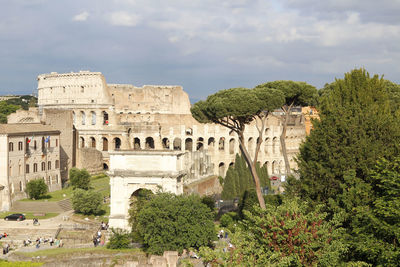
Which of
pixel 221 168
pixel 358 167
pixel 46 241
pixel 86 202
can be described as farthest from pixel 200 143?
pixel 358 167

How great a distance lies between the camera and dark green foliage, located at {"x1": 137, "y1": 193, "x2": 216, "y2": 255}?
22031 mm

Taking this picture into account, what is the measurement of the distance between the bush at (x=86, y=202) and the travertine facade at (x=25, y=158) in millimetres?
5886

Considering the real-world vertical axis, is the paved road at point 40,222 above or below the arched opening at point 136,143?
below

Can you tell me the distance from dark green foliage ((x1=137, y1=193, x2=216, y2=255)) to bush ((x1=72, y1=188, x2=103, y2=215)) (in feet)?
29.2

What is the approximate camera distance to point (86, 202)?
31.2 m

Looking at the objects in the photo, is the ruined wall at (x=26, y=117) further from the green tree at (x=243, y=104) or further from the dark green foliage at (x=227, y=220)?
the green tree at (x=243, y=104)

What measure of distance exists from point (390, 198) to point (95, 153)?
3948 centimetres

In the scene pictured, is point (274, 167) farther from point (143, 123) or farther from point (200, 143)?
point (143, 123)

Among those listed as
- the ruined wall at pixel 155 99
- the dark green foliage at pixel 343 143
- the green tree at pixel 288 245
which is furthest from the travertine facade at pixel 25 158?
the ruined wall at pixel 155 99

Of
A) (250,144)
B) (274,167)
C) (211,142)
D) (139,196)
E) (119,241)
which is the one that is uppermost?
(211,142)

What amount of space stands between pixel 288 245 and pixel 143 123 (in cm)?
4596

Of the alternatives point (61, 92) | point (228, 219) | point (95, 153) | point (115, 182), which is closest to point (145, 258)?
point (115, 182)

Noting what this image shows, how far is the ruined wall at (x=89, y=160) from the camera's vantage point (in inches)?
1938

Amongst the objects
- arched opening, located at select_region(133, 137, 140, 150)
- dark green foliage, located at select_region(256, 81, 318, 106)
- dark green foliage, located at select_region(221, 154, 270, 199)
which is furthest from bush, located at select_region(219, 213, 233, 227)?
arched opening, located at select_region(133, 137, 140, 150)
